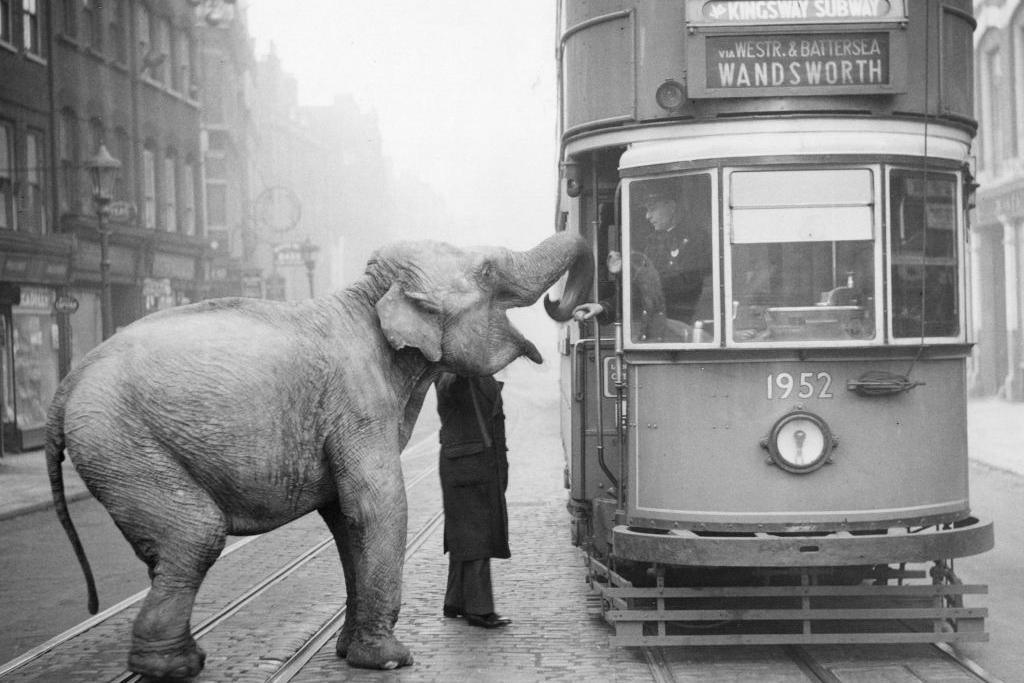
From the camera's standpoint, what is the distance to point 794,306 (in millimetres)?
7508

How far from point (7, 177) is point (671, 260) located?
2002cm

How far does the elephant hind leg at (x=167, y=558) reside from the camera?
660 centimetres

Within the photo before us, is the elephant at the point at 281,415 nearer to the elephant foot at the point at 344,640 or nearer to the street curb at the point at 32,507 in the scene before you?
the elephant foot at the point at 344,640

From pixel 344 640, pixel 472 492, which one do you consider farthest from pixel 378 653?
pixel 472 492

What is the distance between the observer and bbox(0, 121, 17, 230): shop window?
2494cm

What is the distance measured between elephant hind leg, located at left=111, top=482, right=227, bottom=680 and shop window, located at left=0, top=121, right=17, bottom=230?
19.5 metres

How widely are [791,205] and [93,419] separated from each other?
11.9 ft

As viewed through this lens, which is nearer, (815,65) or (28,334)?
(815,65)

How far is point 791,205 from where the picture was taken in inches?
295

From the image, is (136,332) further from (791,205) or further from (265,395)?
(791,205)

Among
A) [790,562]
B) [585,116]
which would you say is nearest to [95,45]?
[585,116]

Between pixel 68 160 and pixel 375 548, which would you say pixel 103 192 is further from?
pixel 375 548

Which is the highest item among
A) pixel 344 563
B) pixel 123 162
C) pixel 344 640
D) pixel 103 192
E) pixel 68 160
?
pixel 123 162

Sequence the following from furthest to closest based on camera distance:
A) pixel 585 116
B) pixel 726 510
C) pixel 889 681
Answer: pixel 585 116, pixel 726 510, pixel 889 681
